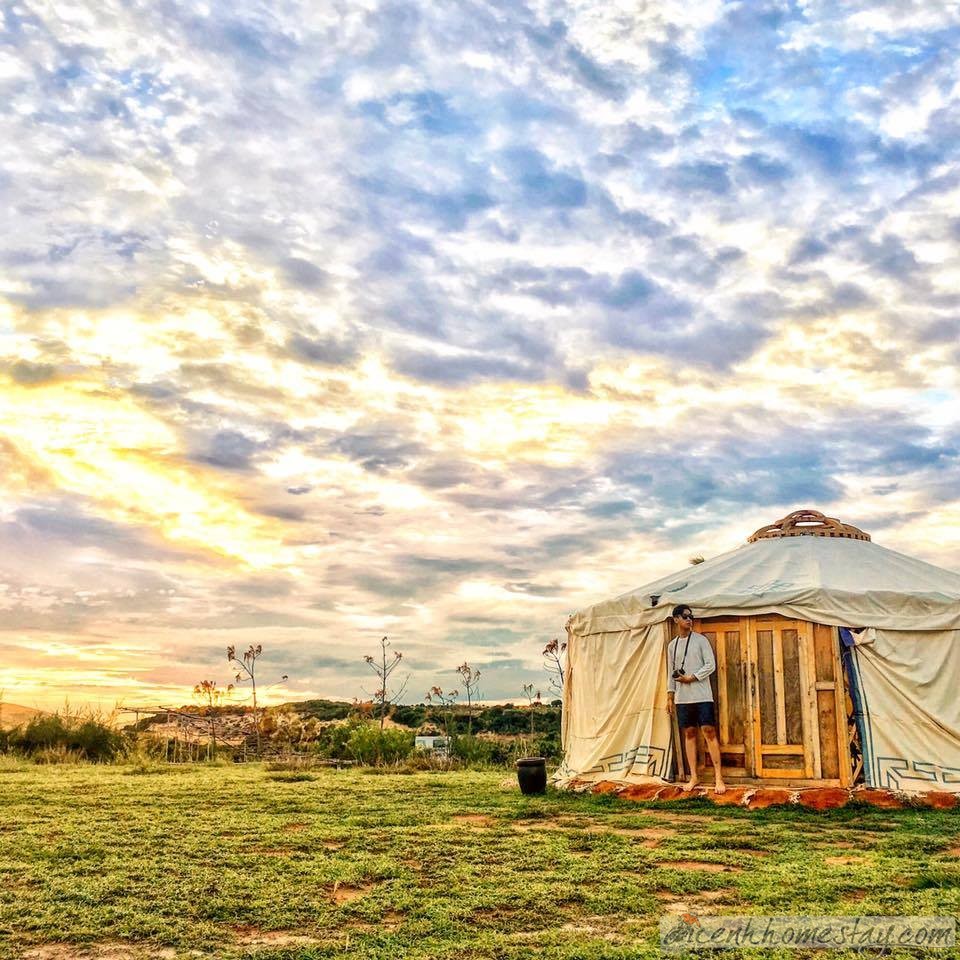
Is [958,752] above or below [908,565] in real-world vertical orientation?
below

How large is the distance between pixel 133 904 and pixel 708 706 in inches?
189

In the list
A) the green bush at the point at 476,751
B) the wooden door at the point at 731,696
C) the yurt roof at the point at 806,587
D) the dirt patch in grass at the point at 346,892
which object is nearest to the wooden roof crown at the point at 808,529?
the yurt roof at the point at 806,587

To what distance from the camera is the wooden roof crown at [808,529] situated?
32.1 feet

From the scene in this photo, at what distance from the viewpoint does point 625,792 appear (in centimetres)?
779

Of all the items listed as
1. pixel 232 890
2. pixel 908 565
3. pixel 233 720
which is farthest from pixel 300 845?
pixel 233 720

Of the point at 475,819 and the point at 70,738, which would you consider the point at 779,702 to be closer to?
the point at 475,819

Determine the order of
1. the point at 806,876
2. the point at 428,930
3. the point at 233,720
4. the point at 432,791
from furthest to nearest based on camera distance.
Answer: the point at 233,720 → the point at 432,791 → the point at 806,876 → the point at 428,930

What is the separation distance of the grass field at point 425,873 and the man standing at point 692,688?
19.1 inches

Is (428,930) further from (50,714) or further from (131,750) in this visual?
(50,714)

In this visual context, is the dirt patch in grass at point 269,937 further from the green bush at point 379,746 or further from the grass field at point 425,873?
the green bush at point 379,746

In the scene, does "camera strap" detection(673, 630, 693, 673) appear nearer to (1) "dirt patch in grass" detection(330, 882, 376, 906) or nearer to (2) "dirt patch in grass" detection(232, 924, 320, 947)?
(1) "dirt patch in grass" detection(330, 882, 376, 906)

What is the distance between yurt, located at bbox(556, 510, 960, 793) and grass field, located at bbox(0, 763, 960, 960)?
87 centimetres

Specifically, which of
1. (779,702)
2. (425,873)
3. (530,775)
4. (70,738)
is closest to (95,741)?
(70,738)

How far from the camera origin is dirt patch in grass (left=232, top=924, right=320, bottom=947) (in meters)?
3.42
